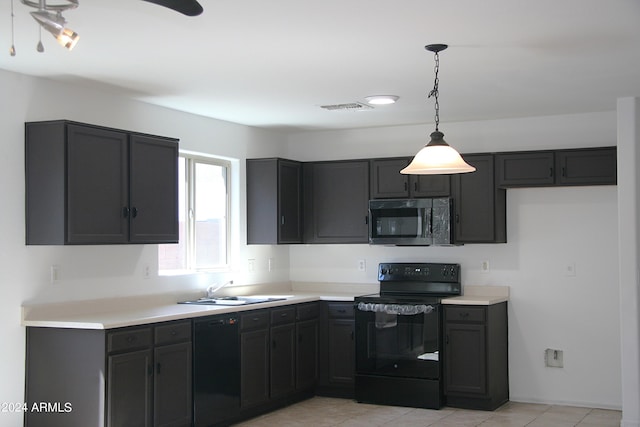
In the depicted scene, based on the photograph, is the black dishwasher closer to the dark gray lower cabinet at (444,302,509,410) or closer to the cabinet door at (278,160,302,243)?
the cabinet door at (278,160,302,243)

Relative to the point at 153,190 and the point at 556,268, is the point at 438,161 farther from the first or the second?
the point at 556,268

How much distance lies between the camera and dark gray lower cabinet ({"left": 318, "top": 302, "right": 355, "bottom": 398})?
663 cm

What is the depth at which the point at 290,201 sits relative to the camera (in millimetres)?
7000

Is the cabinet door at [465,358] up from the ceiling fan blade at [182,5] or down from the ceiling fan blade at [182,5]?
down

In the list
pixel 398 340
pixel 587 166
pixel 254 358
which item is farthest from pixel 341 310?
pixel 587 166

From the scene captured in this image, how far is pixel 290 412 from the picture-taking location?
6.17m

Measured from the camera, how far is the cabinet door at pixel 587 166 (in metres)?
6.14

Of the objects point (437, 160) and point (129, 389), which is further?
point (129, 389)

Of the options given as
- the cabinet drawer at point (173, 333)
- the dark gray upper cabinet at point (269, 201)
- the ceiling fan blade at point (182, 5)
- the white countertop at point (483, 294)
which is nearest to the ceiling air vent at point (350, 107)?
the dark gray upper cabinet at point (269, 201)

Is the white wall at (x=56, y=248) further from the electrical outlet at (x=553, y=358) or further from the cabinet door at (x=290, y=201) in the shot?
the electrical outlet at (x=553, y=358)

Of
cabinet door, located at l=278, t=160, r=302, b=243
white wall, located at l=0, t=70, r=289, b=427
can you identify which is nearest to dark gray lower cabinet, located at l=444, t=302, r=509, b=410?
cabinet door, located at l=278, t=160, r=302, b=243

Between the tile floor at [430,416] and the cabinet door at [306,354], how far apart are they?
0.23 meters

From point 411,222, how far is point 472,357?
4.13 feet

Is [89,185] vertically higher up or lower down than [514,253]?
higher up
